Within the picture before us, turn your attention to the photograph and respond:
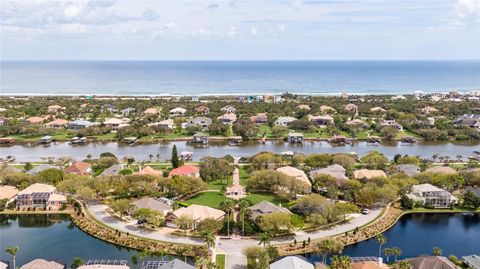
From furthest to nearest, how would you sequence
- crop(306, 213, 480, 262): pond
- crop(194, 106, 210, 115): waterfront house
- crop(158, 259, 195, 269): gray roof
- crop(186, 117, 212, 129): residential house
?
1. crop(194, 106, 210, 115): waterfront house
2. crop(186, 117, 212, 129): residential house
3. crop(306, 213, 480, 262): pond
4. crop(158, 259, 195, 269): gray roof

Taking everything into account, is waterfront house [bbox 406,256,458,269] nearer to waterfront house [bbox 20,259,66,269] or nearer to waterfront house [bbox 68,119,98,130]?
waterfront house [bbox 20,259,66,269]

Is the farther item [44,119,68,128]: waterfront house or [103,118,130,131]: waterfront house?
[44,119,68,128]: waterfront house

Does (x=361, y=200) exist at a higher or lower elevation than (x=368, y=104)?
lower

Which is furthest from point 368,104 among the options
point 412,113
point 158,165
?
point 158,165

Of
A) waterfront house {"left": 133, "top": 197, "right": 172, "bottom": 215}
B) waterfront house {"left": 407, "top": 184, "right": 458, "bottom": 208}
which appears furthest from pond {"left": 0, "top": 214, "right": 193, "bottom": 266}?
waterfront house {"left": 407, "top": 184, "right": 458, "bottom": 208}

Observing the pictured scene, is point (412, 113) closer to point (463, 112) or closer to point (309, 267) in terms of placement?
point (463, 112)

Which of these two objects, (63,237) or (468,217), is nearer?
(63,237)
